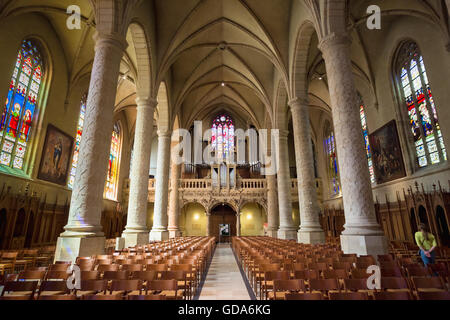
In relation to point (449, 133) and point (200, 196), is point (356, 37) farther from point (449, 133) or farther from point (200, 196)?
point (200, 196)

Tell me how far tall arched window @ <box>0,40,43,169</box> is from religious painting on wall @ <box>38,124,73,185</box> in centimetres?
89

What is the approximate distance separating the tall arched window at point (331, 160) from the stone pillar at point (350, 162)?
544 inches

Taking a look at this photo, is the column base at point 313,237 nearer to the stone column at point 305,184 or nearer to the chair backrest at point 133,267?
the stone column at point 305,184

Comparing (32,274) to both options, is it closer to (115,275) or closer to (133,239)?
(115,275)

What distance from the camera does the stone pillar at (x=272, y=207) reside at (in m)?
18.0

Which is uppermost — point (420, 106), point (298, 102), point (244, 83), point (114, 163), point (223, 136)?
point (244, 83)

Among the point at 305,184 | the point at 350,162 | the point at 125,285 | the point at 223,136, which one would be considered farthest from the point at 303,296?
the point at 223,136

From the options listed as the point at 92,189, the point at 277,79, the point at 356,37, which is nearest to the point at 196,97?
the point at 277,79

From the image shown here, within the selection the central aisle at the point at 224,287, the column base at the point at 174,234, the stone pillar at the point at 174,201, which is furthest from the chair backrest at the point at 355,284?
the stone pillar at the point at 174,201

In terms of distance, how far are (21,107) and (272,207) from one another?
52.9 feet

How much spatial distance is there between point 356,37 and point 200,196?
15.0m

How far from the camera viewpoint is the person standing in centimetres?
479

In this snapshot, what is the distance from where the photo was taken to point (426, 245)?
494cm

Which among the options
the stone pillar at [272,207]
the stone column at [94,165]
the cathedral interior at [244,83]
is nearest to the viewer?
the stone column at [94,165]
